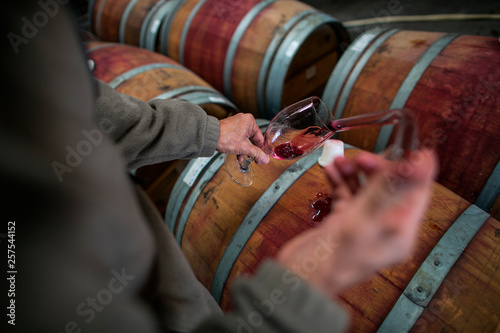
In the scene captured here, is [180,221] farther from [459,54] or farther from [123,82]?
[459,54]

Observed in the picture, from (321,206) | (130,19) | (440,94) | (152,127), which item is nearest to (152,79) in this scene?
(152,127)

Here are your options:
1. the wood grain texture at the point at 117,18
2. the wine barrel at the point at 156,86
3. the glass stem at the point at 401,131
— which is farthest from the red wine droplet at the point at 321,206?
the wood grain texture at the point at 117,18

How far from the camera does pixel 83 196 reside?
20.5 inches

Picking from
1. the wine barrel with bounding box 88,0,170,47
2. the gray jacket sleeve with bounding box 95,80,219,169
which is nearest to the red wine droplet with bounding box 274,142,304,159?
the gray jacket sleeve with bounding box 95,80,219,169

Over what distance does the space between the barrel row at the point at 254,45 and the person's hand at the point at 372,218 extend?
1.94 metres

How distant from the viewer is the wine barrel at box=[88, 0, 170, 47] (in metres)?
3.06

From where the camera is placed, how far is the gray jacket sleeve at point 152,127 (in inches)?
40.4

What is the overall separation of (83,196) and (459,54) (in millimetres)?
2156
